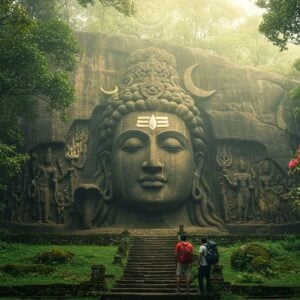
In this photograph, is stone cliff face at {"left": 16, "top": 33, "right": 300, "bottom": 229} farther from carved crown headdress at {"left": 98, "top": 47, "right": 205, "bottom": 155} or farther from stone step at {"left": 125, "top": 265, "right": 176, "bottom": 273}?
stone step at {"left": 125, "top": 265, "right": 176, "bottom": 273}

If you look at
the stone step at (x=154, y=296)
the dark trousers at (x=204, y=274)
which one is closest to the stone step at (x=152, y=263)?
the stone step at (x=154, y=296)

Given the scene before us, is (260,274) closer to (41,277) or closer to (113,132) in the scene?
(41,277)

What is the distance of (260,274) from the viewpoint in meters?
12.7

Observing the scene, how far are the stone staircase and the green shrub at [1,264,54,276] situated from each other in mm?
2072

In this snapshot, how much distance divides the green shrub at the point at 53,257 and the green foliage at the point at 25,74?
3.49 m

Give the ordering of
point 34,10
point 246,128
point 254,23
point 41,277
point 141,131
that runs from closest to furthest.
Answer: point 41,277
point 141,131
point 246,128
point 34,10
point 254,23

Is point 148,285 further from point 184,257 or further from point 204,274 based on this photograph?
point 204,274

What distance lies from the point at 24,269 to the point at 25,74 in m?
7.05

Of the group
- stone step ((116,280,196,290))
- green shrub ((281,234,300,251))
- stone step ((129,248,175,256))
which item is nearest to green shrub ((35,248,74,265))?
stone step ((129,248,175,256))

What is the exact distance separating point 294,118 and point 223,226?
20.1 feet

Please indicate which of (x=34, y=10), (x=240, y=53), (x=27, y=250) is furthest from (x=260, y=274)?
(x=240, y=53)

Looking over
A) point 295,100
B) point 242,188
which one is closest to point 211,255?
point 242,188

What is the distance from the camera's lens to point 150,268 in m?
13.3

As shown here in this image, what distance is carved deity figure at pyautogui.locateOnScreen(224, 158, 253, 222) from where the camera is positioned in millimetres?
20625
